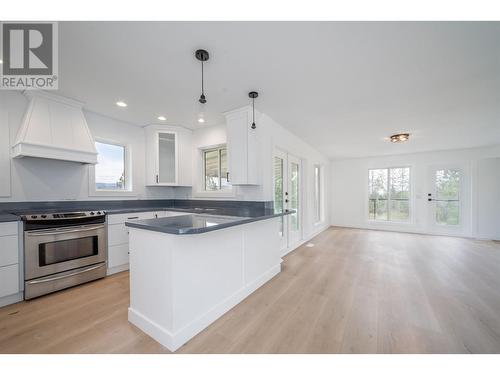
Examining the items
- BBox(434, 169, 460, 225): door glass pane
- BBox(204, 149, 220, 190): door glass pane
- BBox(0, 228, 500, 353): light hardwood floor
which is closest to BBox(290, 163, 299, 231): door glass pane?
BBox(0, 228, 500, 353): light hardwood floor

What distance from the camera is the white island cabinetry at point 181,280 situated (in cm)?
146

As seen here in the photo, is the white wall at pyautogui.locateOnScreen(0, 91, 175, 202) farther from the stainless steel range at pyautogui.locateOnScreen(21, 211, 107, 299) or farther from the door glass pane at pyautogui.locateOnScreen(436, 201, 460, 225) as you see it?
the door glass pane at pyautogui.locateOnScreen(436, 201, 460, 225)

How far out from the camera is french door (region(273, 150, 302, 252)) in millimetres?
3674

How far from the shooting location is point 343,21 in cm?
139

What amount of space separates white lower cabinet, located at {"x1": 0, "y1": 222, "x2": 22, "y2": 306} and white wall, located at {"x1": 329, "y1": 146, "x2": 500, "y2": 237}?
750cm

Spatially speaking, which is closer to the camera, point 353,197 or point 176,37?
point 176,37

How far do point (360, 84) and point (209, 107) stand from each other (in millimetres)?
2006

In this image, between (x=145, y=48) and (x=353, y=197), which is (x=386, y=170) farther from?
(x=145, y=48)

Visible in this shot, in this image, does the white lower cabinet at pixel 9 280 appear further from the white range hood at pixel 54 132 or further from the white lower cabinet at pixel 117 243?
the white range hood at pixel 54 132

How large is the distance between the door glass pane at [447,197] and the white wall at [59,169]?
7.69 meters

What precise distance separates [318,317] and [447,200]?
6223mm

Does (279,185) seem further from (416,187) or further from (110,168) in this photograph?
(416,187)

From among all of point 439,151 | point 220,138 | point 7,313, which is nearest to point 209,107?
point 220,138

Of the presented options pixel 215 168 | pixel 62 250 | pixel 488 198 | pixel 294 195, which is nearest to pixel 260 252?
pixel 215 168
